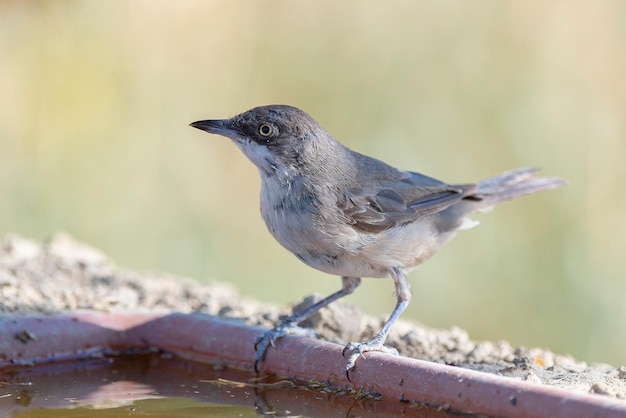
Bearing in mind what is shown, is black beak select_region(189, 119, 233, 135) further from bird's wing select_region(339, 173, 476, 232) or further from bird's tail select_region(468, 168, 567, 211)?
bird's tail select_region(468, 168, 567, 211)

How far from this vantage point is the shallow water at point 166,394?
4.18m

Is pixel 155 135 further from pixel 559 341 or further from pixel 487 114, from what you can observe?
pixel 559 341

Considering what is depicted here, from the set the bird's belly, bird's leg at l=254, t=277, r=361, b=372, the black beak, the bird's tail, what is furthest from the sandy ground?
the black beak

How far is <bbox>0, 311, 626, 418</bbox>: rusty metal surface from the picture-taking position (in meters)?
3.55

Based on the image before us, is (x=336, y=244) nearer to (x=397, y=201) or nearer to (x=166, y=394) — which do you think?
(x=397, y=201)

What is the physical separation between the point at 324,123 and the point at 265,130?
165 inches

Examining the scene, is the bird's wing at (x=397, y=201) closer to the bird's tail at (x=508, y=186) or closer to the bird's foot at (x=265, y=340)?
the bird's tail at (x=508, y=186)

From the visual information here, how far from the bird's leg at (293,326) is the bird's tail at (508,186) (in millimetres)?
1130

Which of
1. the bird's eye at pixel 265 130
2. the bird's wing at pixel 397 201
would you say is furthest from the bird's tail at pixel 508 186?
the bird's eye at pixel 265 130

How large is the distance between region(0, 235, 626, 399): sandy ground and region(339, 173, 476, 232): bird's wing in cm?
64

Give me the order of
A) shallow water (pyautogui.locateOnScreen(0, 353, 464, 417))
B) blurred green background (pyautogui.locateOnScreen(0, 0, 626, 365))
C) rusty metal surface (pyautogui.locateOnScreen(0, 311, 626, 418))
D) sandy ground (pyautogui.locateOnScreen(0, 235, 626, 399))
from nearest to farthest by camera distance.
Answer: rusty metal surface (pyautogui.locateOnScreen(0, 311, 626, 418))
shallow water (pyautogui.locateOnScreen(0, 353, 464, 417))
sandy ground (pyautogui.locateOnScreen(0, 235, 626, 399))
blurred green background (pyautogui.locateOnScreen(0, 0, 626, 365))

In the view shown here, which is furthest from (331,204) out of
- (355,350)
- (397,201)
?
(355,350)

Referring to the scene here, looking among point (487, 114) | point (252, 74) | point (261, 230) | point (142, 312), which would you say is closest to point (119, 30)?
point (252, 74)

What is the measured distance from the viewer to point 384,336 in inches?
196
